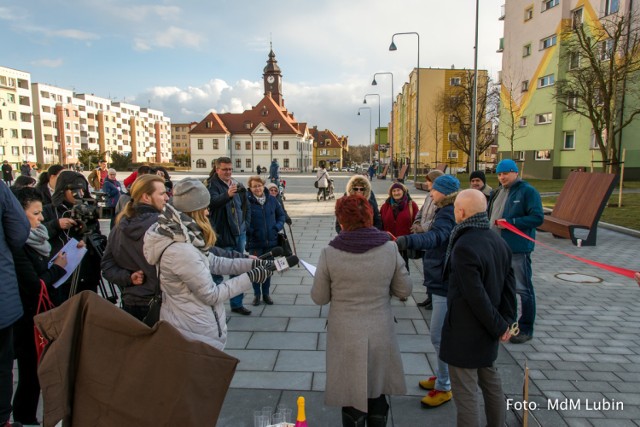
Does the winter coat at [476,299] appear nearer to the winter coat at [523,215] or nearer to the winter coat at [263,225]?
the winter coat at [523,215]

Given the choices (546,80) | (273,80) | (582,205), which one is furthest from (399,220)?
(273,80)

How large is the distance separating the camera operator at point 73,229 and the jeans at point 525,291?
4.64 m

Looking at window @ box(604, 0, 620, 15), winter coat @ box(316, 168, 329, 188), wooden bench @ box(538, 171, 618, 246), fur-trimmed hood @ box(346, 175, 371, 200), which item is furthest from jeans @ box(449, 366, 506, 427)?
window @ box(604, 0, 620, 15)

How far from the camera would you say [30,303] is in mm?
3367

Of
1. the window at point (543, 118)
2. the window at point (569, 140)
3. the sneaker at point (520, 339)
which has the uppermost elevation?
the window at point (543, 118)

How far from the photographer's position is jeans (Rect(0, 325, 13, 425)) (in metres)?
3.10

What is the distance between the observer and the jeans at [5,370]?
10.2 feet

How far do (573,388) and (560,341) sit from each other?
1.23m

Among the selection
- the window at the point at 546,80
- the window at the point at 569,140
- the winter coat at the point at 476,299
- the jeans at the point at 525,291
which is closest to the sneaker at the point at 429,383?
the winter coat at the point at 476,299

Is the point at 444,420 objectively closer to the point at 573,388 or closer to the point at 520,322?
the point at 573,388

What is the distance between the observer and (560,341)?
519 centimetres

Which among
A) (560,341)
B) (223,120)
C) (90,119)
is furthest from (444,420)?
(90,119)

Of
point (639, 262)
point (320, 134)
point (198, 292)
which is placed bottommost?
point (639, 262)

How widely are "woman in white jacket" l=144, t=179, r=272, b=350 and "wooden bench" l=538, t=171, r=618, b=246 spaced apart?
9.52 metres
